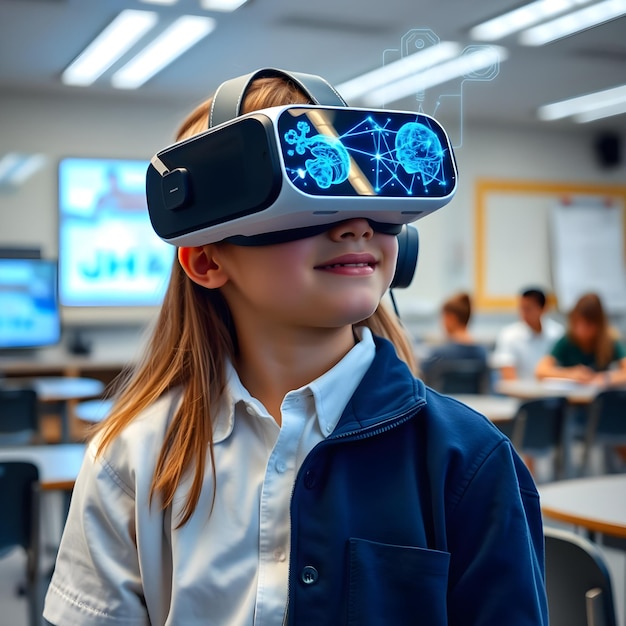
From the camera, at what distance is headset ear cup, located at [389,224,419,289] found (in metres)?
1.01

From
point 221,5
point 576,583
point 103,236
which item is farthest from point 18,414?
point 576,583

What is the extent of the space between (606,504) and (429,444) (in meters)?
A: 1.37

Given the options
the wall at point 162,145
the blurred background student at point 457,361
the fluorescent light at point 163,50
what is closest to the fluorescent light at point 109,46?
the fluorescent light at point 163,50

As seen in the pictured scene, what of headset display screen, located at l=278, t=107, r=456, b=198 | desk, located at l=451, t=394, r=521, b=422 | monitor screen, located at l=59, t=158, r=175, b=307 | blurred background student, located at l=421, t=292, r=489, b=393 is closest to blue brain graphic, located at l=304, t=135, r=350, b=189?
headset display screen, located at l=278, t=107, r=456, b=198

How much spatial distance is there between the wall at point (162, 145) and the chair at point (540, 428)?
81.1 inches

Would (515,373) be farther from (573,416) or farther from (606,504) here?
(606,504)

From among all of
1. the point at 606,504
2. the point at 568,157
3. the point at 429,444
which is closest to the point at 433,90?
the point at 429,444

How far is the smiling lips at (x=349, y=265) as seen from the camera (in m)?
0.89

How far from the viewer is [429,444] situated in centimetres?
89

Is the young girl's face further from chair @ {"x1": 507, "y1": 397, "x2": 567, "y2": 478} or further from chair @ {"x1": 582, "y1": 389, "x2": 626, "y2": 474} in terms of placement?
chair @ {"x1": 582, "y1": 389, "x2": 626, "y2": 474}

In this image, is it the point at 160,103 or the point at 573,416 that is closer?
the point at 573,416

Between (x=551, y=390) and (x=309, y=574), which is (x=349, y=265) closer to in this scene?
(x=309, y=574)

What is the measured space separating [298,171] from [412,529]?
1.23 feet

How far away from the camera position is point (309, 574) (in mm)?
862
